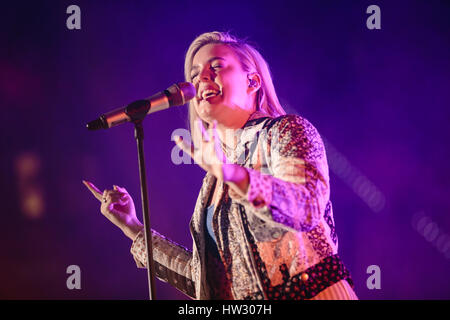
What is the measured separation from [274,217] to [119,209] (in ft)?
3.41

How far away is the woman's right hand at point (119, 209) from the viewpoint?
184 cm

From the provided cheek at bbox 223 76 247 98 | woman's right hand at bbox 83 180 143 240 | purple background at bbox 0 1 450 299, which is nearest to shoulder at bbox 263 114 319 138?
cheek at bbox 223 76 247 98

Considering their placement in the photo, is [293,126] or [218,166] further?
[293,126]

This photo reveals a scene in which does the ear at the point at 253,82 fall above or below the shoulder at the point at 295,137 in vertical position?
above

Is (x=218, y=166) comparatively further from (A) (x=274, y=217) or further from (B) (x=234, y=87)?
(B) (x=234, y=87)

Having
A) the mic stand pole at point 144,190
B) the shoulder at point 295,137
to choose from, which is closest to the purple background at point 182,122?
the shoulder at point 295,137

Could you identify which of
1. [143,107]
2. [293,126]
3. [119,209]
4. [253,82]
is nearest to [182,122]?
[119,209]

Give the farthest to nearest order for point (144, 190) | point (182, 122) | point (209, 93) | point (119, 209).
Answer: point (182, 122) → point (119, 209) → point (209, 93) → point (144, 190)

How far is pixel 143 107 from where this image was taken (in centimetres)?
132

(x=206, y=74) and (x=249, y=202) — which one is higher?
(x=206, y=74)

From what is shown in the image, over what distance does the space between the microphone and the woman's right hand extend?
0.55 meters

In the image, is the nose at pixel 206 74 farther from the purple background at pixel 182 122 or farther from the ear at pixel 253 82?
the purple background at pixel 182 122
